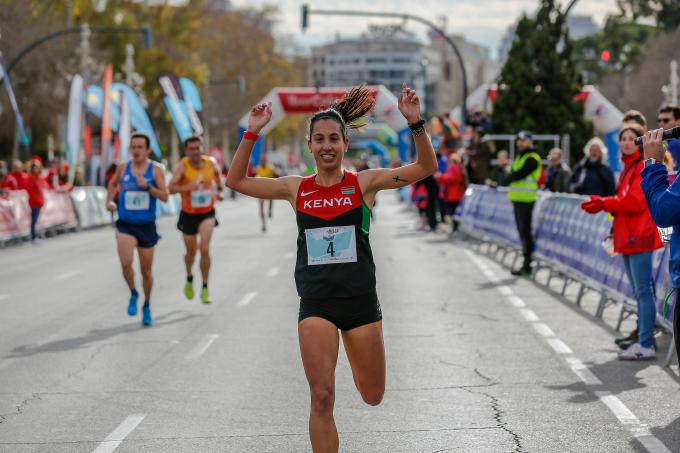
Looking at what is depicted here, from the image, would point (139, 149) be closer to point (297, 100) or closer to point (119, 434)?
point (119, 434)

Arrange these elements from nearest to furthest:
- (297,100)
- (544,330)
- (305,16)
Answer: (544,330) < (305,16) < (297,100)

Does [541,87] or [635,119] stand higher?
[635,119]

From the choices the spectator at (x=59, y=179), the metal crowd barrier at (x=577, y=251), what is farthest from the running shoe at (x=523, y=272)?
the spectator at (x=59, y=179)

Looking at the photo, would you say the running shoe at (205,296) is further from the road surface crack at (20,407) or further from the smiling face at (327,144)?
the smiling face at (327,144)

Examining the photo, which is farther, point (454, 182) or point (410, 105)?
point (454, 182)

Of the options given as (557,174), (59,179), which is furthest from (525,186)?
(59,179)

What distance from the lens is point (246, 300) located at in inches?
600

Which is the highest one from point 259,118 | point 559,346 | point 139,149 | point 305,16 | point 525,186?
point 305,16

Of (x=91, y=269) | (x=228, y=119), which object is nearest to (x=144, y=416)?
(x=91, y=269)

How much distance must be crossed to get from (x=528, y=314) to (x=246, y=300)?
11.3 feet

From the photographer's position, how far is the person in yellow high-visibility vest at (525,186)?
18094 mm

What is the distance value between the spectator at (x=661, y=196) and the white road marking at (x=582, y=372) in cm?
329

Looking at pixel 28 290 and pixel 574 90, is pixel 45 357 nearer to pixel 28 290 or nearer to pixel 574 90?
pixel 28 290

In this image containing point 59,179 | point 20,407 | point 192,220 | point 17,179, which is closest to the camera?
point 20,407
